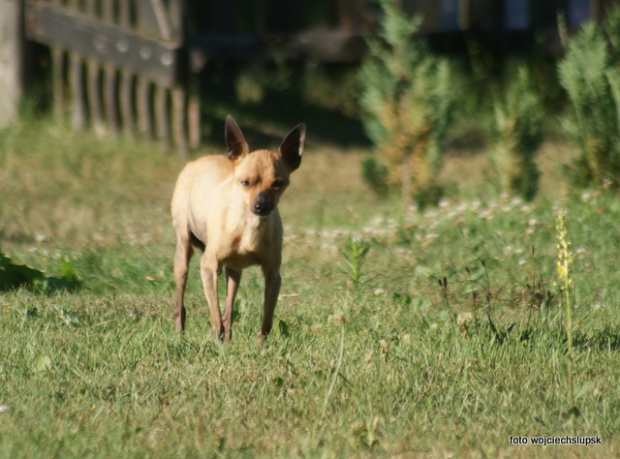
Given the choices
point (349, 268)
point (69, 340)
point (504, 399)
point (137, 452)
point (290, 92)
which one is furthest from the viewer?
point (290, 92)

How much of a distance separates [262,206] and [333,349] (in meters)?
0.88

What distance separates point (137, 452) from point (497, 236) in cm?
457

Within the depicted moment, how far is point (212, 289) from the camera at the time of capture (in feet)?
18.6

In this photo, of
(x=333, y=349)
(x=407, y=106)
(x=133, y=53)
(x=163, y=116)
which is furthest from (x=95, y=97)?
(x=333, y=349)

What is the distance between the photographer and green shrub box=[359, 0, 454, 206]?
10.2 m

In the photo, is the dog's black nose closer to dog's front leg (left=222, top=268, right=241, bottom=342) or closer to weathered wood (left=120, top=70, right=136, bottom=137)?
dog's front leg (left=222, top=268, right=241, bottom=342)

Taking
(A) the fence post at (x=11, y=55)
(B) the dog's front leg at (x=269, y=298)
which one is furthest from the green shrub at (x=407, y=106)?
(B) the dog's front leg at (x=269, y=298)

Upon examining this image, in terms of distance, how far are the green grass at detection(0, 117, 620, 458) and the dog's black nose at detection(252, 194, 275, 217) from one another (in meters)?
0.76

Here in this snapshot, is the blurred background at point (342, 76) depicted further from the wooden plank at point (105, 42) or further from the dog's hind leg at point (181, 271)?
the dog's hind leg at point (181, 271)

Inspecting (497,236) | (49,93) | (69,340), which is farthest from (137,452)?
(49,93)

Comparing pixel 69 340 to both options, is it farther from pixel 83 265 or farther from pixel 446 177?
pixel 446 177

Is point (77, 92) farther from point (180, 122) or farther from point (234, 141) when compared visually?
point (234, 141)

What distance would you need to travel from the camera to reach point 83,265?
24.6ft

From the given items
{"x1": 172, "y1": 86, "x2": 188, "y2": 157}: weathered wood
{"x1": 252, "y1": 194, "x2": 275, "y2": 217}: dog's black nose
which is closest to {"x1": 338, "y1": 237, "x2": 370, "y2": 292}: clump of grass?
{"x1": 252, "y1": 194, "x2": 275, "y2": 217}: dog's black nose
